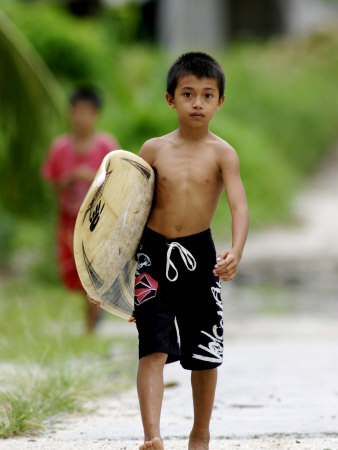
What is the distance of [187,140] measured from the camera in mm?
3471

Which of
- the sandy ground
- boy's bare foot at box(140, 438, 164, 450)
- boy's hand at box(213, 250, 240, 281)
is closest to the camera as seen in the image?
boy's bare foot at box(140, 438, 164, 450)

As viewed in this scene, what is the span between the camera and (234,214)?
3357mm

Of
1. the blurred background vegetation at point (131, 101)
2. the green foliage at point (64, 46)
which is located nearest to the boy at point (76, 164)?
the blurred background vegetation at point (131, 101)

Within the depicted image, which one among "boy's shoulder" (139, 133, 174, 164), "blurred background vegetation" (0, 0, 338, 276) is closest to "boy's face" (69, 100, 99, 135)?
"blurred background vegetation" (0, 0, 338, 276)

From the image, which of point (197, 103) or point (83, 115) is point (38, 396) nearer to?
point (197, 103)

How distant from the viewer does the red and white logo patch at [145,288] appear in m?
3.38

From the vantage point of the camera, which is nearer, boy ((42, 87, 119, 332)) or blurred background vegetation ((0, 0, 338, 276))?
boy ((42, 87, 119, 332))

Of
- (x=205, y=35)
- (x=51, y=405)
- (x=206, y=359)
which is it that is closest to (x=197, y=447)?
(x=206, y=359)

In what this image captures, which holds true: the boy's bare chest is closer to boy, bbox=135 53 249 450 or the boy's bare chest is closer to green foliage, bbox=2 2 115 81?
boy, bbox=135 53 249 450

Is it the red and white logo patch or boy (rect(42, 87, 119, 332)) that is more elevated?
boy (rect(42, 87, 119, 332))

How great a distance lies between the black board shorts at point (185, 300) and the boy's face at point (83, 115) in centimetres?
310

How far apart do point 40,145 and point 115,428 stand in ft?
14.1

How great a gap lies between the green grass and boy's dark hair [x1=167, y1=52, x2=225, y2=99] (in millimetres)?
1361

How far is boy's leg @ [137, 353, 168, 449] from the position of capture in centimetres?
316
